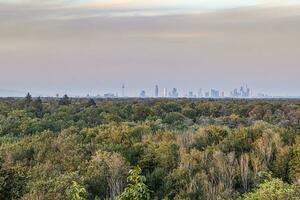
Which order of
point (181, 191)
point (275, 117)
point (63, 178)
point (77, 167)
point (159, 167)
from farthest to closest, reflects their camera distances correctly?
1. point (275, 117)
2. point (159, 167)
3. point (77, 167)
4. point (181, 191)
5. point (63, 178)

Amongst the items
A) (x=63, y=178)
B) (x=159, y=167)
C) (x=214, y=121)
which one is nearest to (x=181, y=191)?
(x=159, y=167)

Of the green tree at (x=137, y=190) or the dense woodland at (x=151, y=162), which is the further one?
the dense woodland at (x=151, y=162)

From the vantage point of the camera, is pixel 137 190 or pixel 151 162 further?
pixel 151 162

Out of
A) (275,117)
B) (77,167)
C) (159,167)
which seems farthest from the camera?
(275,117)

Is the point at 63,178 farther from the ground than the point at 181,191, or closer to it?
farther from the ground

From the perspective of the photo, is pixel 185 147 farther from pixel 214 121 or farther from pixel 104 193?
pixel 214 121

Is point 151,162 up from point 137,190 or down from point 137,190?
down

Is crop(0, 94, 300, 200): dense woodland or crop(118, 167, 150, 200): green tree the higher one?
crop(118, 167, 150, 200): green tree

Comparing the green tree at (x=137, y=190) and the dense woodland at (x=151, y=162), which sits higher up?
the green tree at (x=137, y=190)

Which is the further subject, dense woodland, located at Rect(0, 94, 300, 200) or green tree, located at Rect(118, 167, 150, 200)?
dense woodland, located at Rect(0, 94, 300, 200)

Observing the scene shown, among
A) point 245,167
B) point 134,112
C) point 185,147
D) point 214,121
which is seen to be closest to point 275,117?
point 214,121

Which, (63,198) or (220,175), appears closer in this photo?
(63,198)
